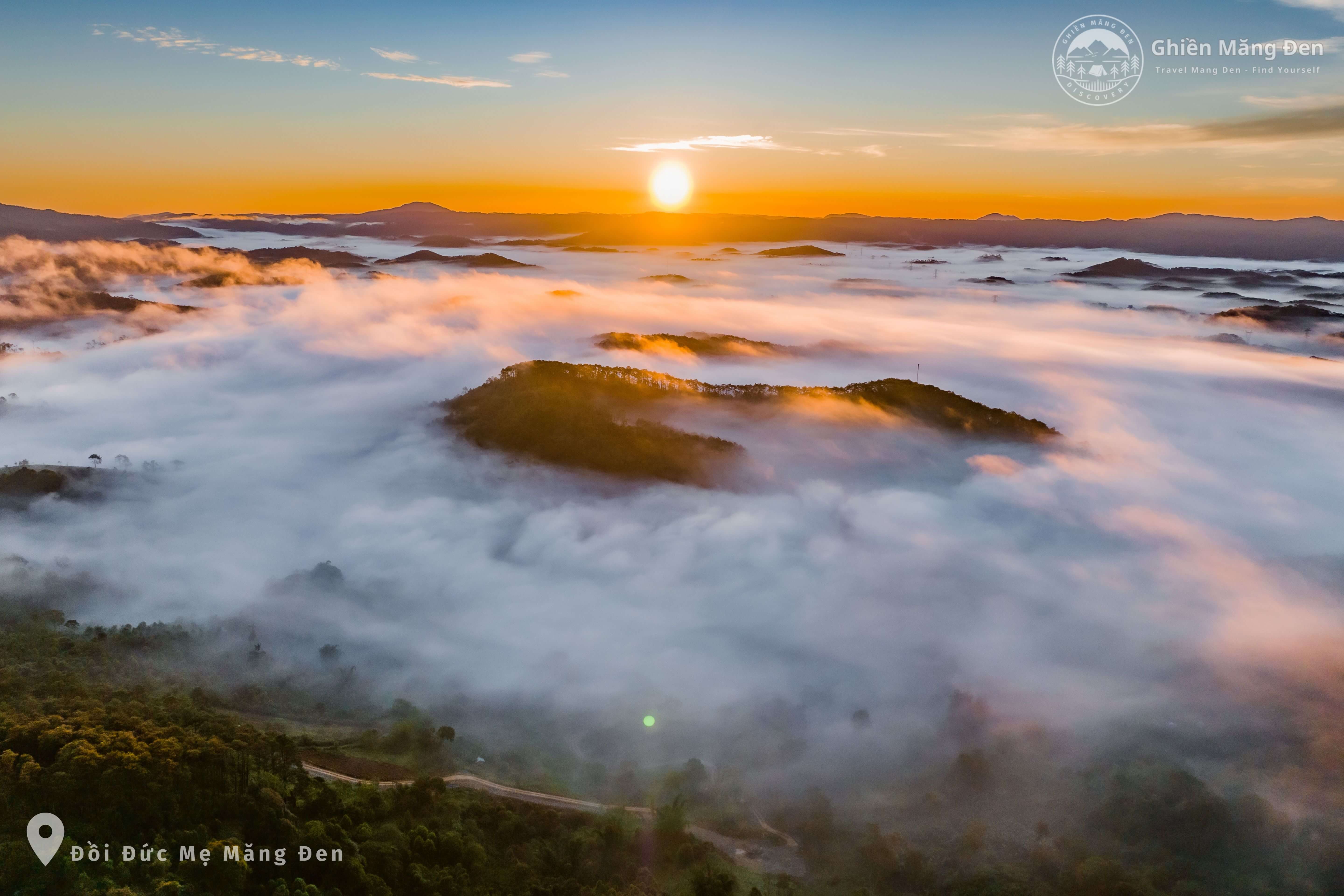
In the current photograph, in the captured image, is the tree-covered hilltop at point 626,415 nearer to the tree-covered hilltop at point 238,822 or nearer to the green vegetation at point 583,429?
A: the green vegetation at point 583,429

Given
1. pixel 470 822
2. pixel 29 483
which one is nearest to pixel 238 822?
pixel 470 822

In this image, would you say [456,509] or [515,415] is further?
[515,415]

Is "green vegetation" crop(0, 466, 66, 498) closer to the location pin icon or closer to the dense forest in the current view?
the dense forest

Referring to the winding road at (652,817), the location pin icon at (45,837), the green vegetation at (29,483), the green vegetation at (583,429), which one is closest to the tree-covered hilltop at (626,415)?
the green vegetation at (583,429)

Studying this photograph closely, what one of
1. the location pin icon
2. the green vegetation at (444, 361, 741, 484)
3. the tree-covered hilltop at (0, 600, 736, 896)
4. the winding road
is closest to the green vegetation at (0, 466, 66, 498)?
the tree-covered hilltop at (0, 600, 736, 896)

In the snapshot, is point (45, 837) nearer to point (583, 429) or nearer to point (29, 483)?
point (29, 483)

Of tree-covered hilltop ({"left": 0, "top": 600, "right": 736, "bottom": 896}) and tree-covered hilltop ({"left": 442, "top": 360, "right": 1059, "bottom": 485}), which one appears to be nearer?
tree-covered hilltop ({"left": 0, "top": 600, "right": 736, "bottom": 896})

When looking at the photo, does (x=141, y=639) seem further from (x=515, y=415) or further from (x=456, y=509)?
(x=515, y=415)

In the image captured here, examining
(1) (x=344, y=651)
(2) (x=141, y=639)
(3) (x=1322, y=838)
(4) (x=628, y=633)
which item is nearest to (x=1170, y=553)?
(3) (x=1322, y=838)
